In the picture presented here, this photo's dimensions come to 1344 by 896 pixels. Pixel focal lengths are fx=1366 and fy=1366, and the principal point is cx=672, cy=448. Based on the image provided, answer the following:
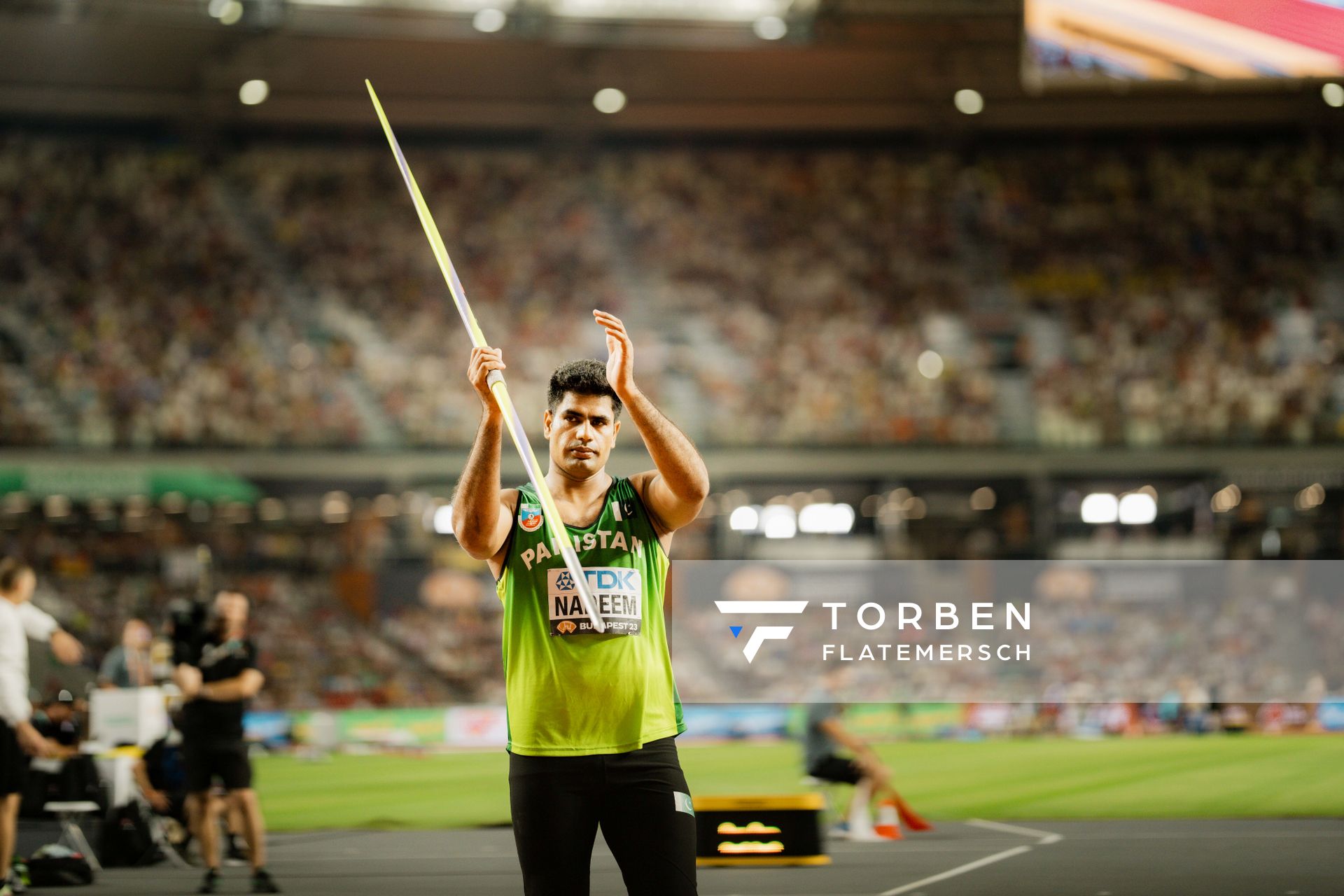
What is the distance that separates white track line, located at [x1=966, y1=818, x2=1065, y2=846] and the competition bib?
302 inches

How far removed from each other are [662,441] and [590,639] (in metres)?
0.62

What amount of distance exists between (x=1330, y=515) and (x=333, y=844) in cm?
1879

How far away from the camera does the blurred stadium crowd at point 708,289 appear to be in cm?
2375

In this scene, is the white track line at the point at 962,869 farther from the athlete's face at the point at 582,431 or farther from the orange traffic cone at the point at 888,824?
the athlete's face at the point at 582,431

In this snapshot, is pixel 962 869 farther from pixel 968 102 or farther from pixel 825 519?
pixel 968 102

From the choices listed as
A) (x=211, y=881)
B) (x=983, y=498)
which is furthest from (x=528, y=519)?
(x=983, y=498)

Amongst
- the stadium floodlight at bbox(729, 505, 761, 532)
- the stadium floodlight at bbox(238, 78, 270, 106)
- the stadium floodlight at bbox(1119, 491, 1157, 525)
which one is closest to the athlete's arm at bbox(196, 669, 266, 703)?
the stadium floodlight at bbox(729, 505, 761, 532)

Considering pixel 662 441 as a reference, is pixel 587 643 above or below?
below

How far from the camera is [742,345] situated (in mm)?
Result: 25188

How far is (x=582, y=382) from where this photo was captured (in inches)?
155

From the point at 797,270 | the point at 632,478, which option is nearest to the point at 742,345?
the point at 797,270

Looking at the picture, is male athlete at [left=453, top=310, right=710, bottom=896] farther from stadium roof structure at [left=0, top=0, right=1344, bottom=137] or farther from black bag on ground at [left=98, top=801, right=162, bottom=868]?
stadium roof structure at [left=0, top=0, right=1344, bottom=137]

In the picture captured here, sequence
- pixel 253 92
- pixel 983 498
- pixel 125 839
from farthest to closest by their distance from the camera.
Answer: pixel 253 92, pixel 983 498, pixel 125 839

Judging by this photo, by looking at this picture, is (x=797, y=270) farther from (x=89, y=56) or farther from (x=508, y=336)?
(x=89, y=56)
